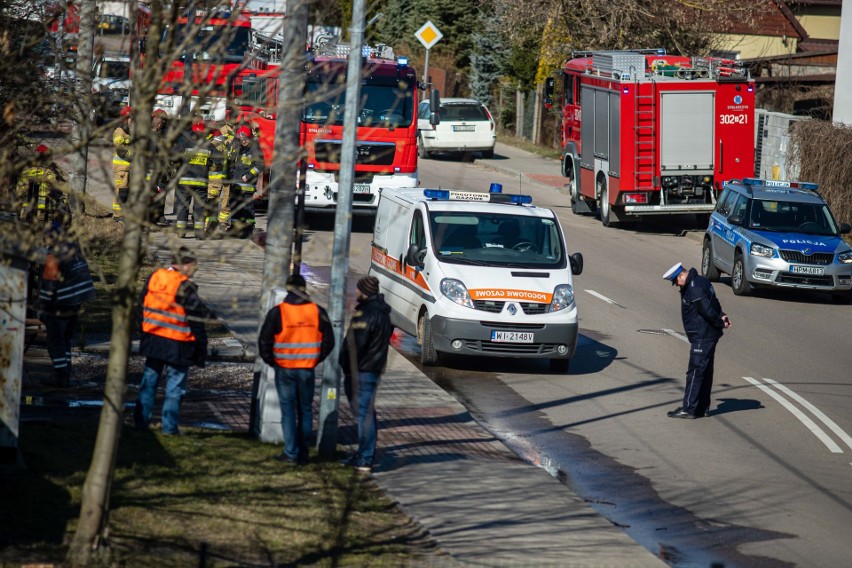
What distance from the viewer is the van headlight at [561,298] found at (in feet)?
48.2

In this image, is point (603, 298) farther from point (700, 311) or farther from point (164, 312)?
point (164, 312)

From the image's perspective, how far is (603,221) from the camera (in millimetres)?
28875

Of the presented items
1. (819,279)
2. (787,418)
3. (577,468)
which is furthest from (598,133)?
(577,468)

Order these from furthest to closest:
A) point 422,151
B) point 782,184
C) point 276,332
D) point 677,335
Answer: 1. point 422,151
2. point 782,184
3. point 677,335
4. point 276,332

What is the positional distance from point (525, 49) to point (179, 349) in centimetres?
3689

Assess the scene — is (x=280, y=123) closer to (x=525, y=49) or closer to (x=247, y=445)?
(x=247, y=445)

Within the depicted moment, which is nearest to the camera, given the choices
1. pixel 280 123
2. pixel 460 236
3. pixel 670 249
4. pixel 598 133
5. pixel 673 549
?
pixel 673 549

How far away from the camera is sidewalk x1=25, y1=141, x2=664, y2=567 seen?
8.45 meters

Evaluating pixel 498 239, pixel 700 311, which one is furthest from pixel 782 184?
pixel 700 311

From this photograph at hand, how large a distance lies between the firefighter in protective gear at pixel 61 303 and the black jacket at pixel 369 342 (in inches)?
115

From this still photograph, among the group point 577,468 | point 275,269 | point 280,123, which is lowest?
point 577,468

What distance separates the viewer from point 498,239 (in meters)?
15.5

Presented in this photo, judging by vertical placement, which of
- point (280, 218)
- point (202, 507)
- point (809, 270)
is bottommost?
point (202, 507)

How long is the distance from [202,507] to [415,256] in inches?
273
